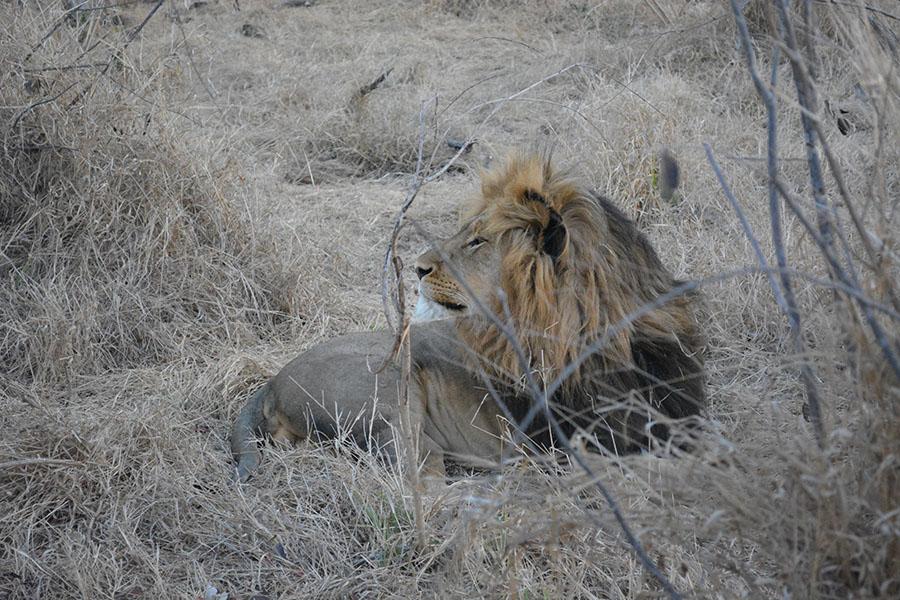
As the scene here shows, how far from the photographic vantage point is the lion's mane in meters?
3.08

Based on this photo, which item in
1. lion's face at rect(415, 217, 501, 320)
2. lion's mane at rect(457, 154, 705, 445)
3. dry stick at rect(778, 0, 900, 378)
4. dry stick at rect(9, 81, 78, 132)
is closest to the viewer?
dry stick at rect(778, 0, 900, 378)

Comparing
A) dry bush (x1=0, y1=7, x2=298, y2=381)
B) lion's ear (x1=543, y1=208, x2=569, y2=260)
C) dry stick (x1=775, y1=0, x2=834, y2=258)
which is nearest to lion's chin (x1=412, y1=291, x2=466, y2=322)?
lion's ear (x1=543, y1=208, x2=569, y2=260)

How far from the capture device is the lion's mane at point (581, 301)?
3.08 m

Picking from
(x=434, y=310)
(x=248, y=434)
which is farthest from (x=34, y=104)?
(x=434, y=310)

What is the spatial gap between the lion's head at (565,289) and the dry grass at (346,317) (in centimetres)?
28

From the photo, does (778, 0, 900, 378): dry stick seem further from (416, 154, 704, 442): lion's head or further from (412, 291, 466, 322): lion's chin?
(412, 291, 466, 322): lion's chin

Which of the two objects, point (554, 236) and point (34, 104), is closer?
point (554, 236)

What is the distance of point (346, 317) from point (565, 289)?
1549 mm

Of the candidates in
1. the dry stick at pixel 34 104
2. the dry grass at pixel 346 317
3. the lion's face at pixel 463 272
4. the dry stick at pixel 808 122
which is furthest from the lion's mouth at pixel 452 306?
the dry stick at pixel 34 104

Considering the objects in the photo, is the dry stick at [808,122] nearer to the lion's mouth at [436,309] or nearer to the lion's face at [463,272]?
the lion's face at [463,272]

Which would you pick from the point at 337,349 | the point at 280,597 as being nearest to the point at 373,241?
the point at 337,349

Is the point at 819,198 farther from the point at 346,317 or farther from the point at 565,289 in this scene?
the point at 346,317

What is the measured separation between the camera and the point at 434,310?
130 inches

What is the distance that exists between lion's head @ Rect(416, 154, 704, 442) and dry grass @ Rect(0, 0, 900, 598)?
0.28 meters
